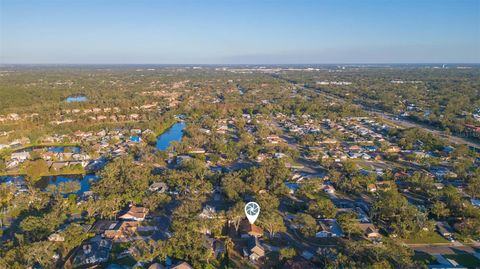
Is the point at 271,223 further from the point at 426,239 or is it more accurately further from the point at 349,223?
the point at 426,239

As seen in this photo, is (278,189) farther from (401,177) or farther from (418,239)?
(401,177)

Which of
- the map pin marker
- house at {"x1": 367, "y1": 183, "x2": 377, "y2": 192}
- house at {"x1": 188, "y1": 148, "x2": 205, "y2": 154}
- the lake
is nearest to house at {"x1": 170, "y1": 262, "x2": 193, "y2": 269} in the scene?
the map pin marker

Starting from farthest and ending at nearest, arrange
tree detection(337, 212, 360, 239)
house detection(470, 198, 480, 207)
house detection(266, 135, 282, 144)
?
house detection(266, 135, 282, 144) → house detection(470, 198, 480, 207) → tree detection(337, 212, 360, 239)

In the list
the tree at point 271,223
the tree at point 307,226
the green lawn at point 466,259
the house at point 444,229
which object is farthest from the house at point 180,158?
the green lawn at point 466,259

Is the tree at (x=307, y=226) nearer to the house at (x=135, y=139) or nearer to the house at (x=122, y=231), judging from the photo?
the house at (x=122, y=231)

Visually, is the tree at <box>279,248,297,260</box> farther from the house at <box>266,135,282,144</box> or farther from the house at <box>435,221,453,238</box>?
the house at <box>266,135,282,144</box>
